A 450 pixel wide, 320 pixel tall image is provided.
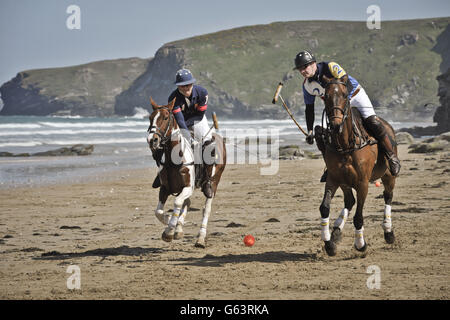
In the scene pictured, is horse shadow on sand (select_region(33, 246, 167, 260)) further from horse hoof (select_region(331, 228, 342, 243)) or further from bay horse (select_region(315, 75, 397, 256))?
bay horse (select_region(315, 75, 397, 256))

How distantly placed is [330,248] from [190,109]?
3831 millimetres

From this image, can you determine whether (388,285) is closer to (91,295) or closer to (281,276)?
(281,276)

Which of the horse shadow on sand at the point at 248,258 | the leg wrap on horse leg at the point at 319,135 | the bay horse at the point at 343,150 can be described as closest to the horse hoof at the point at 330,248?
the bay horse at the point at 343,150

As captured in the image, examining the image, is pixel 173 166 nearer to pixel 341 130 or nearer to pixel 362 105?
pixel 341 130

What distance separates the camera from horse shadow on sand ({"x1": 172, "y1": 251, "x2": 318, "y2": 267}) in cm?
942

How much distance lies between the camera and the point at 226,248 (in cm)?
1062

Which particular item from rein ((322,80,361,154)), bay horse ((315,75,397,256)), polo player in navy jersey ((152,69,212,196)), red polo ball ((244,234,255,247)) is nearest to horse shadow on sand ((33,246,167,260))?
polo player in navy jersey ((152,69,212,196))

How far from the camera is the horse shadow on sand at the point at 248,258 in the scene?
9422 millimetres

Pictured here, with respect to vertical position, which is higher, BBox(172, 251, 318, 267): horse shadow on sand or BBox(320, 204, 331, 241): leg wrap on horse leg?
BBox(320, 204, 331, 241): leg wrap on horse leg

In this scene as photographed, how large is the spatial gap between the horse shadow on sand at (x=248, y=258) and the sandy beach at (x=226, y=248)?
2 cm

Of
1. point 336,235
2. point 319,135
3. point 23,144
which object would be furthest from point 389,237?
point 23,144

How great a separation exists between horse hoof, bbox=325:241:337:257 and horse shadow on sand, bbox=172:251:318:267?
0.78 feet

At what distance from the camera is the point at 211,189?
1126cm
